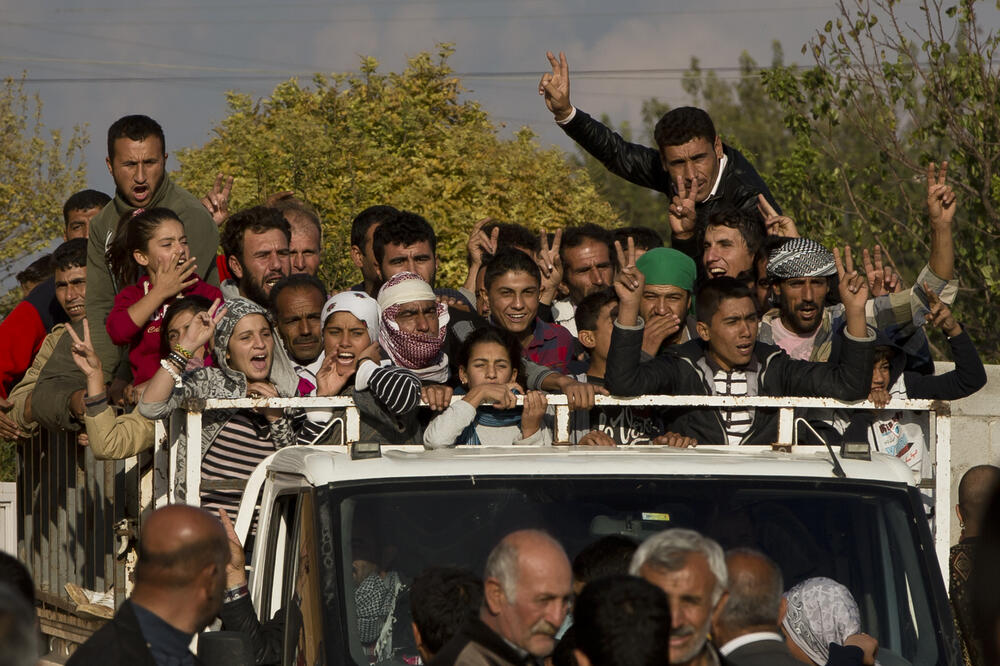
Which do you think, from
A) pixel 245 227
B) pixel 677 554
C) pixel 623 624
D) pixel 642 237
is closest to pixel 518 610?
pixel 677 554

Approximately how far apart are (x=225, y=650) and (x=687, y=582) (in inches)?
49.8

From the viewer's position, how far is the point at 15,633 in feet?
7.97

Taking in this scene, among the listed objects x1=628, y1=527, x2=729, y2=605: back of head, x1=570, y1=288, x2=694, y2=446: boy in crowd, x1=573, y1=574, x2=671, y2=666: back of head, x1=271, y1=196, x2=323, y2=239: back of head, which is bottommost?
x1=573, y1=574, x2=671, y2=666: back of head

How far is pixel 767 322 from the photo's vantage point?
739cm

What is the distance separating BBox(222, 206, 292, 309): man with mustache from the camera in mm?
8477

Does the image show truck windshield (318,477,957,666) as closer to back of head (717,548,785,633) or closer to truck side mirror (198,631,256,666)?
truck side mirror (198,631,256,666)

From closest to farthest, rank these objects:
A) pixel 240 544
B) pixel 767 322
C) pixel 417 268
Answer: pixel 240 544, pixel 767 322, pixel 417 268

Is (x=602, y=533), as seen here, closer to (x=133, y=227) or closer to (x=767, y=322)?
(x=767, y=322)

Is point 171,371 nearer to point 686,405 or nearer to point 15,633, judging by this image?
point 686,405

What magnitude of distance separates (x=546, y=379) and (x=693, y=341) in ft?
2.22

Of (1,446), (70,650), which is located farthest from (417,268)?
(1,446)

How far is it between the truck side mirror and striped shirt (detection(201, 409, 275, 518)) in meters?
1.88

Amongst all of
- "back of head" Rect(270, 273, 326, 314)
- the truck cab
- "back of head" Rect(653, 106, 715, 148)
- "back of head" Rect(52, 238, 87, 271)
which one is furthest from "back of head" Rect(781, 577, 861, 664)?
"back of head" Rect(52, 238, 87, 271)

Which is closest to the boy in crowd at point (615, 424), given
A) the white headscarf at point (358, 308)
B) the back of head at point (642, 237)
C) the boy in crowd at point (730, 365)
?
the boy in crowd at point (730, 365)
